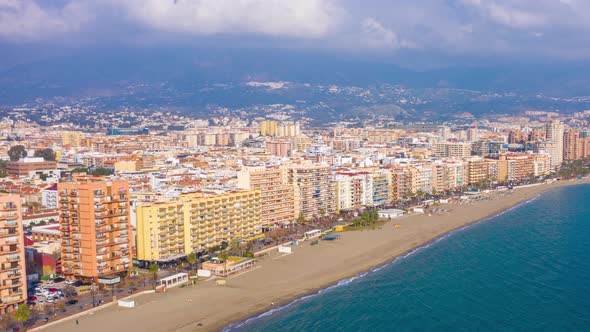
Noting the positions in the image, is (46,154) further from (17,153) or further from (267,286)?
(267,286)

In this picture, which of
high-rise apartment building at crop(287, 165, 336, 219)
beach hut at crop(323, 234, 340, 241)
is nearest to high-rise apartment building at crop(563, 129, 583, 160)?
high-rise apartment building at crop(287, 165, 336, 219)

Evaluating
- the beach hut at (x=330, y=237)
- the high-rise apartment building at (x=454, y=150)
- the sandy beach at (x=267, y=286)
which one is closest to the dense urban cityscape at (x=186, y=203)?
the high-rise apartment building at (x=454, y=150)

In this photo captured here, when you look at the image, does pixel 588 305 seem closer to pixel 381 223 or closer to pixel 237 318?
pixel 237 318

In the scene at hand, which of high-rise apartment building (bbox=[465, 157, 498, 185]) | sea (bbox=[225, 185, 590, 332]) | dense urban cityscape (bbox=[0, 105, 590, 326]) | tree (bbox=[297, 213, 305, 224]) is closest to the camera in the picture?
sea (bbox=[225, 185, 590, 332])

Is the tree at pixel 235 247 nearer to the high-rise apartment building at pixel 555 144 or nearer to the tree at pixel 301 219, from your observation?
the tree at pixel 301 219

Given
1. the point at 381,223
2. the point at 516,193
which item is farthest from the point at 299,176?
the point at 516,193

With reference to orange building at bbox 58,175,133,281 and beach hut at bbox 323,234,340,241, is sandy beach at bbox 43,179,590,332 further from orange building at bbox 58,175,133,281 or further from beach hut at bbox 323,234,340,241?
orange building at bbox 58,175,133,281
